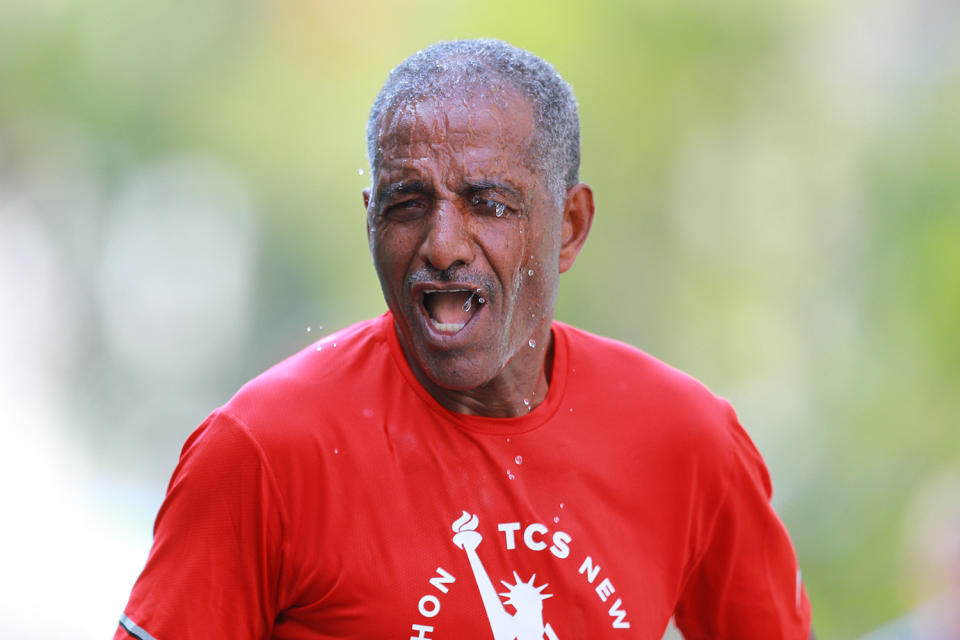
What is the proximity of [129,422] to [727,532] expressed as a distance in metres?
5.29

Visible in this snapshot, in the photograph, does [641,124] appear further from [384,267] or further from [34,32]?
[384,267]

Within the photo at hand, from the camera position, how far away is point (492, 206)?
1879 millimetres

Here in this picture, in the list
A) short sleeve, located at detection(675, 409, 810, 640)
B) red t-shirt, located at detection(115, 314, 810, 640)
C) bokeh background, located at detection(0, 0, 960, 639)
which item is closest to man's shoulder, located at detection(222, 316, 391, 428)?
red t-shirt, located at detection(115, 314, 810, 640)

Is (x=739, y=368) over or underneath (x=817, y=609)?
over

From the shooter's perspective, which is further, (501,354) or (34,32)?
(34,32)

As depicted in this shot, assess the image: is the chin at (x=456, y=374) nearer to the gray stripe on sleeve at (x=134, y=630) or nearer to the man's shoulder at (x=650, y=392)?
the man's shoulder at (x=650, y=392)

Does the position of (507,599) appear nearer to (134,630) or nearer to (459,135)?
(134,630)

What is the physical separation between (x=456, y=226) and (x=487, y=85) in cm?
25

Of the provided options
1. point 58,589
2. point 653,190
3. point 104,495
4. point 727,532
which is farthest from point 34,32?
point 727,532

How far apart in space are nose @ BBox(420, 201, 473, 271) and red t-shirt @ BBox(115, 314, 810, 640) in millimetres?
232

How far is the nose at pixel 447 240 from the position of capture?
1.81m

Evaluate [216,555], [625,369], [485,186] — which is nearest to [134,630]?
[216,555]

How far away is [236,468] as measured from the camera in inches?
69.2

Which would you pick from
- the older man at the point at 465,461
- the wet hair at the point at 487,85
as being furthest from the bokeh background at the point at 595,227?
the wet hair at the point at 487,85
